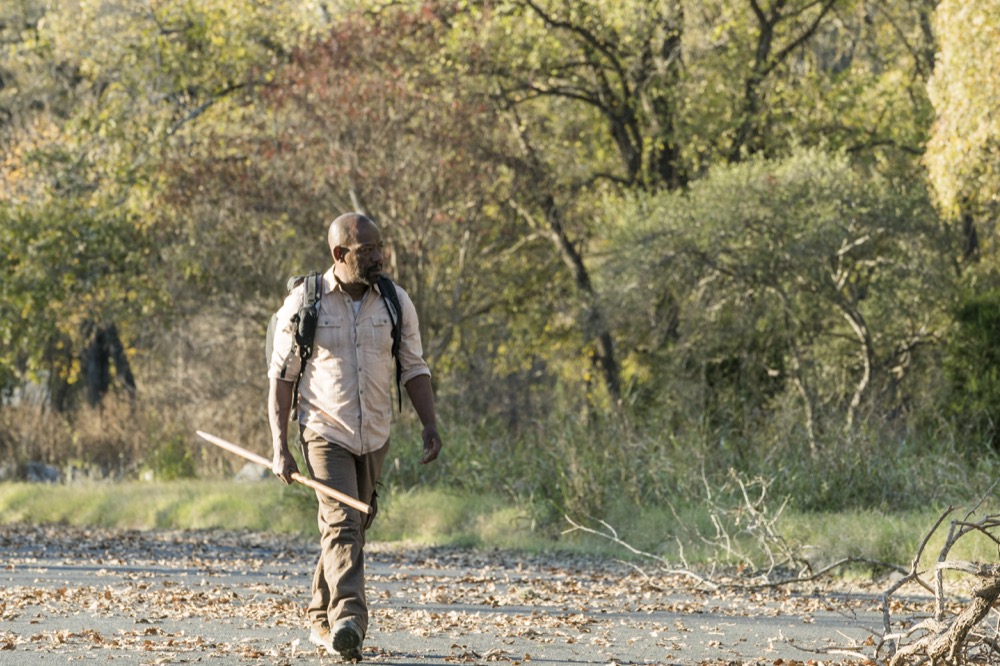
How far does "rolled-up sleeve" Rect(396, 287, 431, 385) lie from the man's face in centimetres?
29

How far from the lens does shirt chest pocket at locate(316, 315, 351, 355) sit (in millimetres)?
7730

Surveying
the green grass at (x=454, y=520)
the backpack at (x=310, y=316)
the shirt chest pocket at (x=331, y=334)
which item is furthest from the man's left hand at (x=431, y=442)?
the green grass at (x=454, y=520)

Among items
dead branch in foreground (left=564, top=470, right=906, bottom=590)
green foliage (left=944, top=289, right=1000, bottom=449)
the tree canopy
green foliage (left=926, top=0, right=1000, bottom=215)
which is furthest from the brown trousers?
green foliage (left=926, top=0, right=1000, bottom=215)

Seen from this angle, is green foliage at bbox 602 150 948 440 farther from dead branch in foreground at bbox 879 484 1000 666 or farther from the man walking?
dead branch in foreground at bbox 879 484 1000 666

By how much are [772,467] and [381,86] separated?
7.18 metres

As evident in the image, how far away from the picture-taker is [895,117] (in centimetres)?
2606

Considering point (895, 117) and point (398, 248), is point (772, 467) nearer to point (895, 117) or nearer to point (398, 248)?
point (398, 248)

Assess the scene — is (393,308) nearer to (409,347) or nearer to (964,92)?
(409,347)

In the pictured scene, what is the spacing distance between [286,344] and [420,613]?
8.53ft

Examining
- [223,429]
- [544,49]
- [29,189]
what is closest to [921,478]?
[223,429]

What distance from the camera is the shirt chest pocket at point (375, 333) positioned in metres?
7.77

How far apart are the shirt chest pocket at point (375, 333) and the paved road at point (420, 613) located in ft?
4.71

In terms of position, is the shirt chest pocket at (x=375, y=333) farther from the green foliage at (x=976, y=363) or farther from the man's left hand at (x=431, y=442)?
the green foliage at (x=976, y=363)

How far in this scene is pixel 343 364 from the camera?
7.74m
